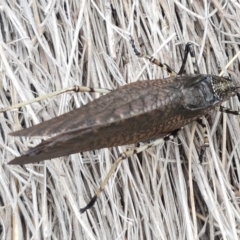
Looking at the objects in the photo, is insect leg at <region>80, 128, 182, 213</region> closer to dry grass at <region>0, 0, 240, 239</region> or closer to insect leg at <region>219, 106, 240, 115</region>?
dry grass at <region>0, 0, 240, 239</region>

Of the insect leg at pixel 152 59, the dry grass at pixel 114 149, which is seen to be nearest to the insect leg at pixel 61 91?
the dry grass at pixel 114 149

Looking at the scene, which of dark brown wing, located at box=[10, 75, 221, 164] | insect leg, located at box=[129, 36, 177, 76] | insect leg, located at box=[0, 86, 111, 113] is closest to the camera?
dark brown wing, located at box=[10, 75, 221, 164]

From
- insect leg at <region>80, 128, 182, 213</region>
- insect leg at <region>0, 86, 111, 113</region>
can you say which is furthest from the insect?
insect leg at <region>0, 86, 111, 113</region>

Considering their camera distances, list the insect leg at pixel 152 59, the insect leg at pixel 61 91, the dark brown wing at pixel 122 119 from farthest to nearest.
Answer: the insect leg at pixel 152 59, the insect leg at pixel 61 91, the dark brown wing at pixel 122 119

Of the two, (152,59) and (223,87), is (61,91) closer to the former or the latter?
(152,59)

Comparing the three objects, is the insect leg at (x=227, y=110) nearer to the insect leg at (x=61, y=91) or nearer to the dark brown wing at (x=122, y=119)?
the dark brown wing at (x=122, y=119)

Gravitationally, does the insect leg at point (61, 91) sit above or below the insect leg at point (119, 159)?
above

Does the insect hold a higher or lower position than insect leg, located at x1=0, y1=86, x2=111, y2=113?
lower

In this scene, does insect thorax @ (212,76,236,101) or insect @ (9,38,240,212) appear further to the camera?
insect thorax @ (212,76,236,101)

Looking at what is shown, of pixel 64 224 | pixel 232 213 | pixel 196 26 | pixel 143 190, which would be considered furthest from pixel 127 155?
pixel 196 26
